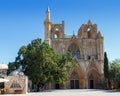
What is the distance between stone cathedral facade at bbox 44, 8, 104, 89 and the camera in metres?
70.8

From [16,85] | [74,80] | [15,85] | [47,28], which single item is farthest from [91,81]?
[15,85]

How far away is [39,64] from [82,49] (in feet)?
76.9

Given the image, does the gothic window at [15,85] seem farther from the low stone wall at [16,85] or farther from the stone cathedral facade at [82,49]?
the stone cathedral facade at [82,49]

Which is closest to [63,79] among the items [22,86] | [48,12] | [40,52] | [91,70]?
[40,52]

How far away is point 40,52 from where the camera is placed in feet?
176

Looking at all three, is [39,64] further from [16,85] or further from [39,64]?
[16,85]

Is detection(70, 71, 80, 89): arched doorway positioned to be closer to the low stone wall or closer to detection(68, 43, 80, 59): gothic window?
detection(68, 43, 80, 59): gothic window

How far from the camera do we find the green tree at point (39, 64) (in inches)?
2089

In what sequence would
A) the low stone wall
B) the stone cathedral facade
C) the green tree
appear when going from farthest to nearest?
the stone cathedral facade, the green tree, the low stone wall

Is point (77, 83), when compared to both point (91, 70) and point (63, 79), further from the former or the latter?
point (63, 79)

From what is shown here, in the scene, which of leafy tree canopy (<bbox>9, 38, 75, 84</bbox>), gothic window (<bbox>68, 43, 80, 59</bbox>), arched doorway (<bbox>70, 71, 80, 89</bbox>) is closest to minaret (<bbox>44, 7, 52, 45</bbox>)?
gothic window (<bbox>68, 43, 80, 59</bbox>)

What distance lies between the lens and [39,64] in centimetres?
5381

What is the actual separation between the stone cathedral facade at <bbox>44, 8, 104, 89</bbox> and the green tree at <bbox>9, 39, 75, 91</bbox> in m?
14.5

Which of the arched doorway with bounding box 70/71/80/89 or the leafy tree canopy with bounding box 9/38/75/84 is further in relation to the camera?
the arched doorway with bounding box 70/71/80/89
